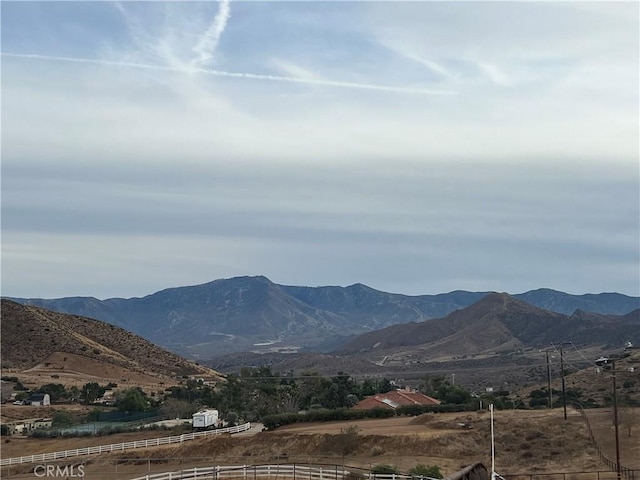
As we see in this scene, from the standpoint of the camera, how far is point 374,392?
111 metres

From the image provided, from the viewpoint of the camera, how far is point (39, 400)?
10125cm

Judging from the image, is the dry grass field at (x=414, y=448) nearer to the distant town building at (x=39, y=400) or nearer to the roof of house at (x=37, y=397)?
the distant town building at (x=39, y=400)

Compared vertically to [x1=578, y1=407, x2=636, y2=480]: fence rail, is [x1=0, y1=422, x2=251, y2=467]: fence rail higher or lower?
lower

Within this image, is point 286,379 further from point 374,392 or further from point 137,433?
point 137,433

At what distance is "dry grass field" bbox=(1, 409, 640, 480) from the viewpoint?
185 feet

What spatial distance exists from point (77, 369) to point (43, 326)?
20.4m

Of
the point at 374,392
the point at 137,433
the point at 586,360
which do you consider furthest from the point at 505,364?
the point at 137,433

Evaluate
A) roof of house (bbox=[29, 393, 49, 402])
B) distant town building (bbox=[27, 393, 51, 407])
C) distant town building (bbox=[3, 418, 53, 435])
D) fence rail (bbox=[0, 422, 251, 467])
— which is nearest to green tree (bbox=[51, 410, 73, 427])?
distant town building (bbox=[3, 418, 53, 435])

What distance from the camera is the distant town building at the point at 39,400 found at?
10044 centimetres

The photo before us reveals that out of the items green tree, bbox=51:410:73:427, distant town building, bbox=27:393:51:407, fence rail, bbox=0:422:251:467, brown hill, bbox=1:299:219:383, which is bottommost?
fence rail, bbox=0:422:251:467

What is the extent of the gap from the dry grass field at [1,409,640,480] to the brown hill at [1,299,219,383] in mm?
58926

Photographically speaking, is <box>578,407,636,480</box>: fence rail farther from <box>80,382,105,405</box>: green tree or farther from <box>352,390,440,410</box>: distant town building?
<box>80,382,105,405</box>: green tree

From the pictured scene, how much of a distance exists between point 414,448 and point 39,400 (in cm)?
5551

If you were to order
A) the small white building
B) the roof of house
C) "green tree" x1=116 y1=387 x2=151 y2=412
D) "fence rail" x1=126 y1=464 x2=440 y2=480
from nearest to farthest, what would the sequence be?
"fence rail" x1=126 y1=464 x2=440 y2=480
the small white building
"green tree" x1=116 y1=387 x2=151 y2=412
the roof of house
